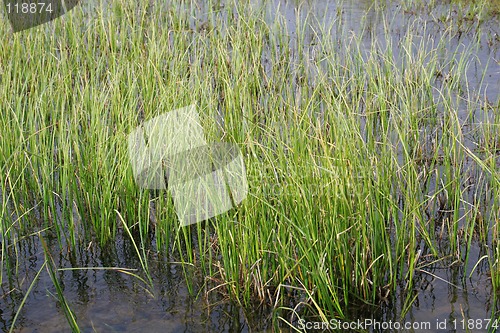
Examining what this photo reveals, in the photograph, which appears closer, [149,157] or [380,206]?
[380,206]

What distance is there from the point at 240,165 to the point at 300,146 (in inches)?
14.7

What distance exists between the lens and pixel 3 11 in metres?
6.82

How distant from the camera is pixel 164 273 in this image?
355cm

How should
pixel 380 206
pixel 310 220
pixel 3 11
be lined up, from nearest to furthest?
pixel 310 220 < pixel 380 206 < pixel 3 11

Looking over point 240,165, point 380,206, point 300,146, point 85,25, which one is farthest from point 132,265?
point 85,25

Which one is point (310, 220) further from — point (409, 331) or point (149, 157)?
point (149, 157)

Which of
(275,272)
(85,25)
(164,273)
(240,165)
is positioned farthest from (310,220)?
(85,25)

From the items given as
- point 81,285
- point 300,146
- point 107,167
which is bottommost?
point 81,285

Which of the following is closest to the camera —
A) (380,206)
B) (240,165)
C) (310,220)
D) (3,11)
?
(310,220)

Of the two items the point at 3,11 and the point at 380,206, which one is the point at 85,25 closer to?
the point at 3,11

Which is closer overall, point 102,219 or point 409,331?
point 409,331

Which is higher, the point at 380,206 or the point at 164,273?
the point at 380,206

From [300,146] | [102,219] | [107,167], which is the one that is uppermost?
[300,146]

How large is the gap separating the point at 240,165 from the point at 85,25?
13.8 feet
